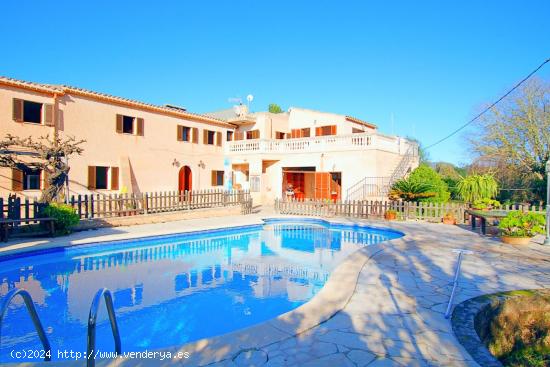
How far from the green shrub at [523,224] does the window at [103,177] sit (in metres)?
17.7

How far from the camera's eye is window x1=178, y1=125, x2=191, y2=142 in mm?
22281

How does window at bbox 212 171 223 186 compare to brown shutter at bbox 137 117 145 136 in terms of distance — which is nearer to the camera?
brown shutter at bbox 137 117 145 136

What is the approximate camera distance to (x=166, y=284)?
7.66 meters

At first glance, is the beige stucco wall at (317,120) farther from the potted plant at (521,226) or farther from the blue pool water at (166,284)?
the potted plant at (521,226)

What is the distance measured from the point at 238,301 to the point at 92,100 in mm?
15408

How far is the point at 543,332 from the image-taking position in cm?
525

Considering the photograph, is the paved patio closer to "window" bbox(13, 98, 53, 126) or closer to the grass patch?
the grass patch

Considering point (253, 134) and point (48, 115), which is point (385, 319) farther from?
point (253, 134)

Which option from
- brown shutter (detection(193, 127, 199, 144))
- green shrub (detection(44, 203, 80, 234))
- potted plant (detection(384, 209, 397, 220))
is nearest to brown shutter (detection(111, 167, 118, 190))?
brown shutter (detection(193, 127, 199, 144))

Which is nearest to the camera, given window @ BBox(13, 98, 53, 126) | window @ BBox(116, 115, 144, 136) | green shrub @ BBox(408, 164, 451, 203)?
window @ BBox(13, 98, 53, 126)

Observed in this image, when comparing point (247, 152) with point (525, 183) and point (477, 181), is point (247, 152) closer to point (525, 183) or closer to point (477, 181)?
point (477, 181)

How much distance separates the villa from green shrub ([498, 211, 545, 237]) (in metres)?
8.62

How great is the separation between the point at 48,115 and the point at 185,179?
9.21m

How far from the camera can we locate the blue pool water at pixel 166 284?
Answer: 5.36m
